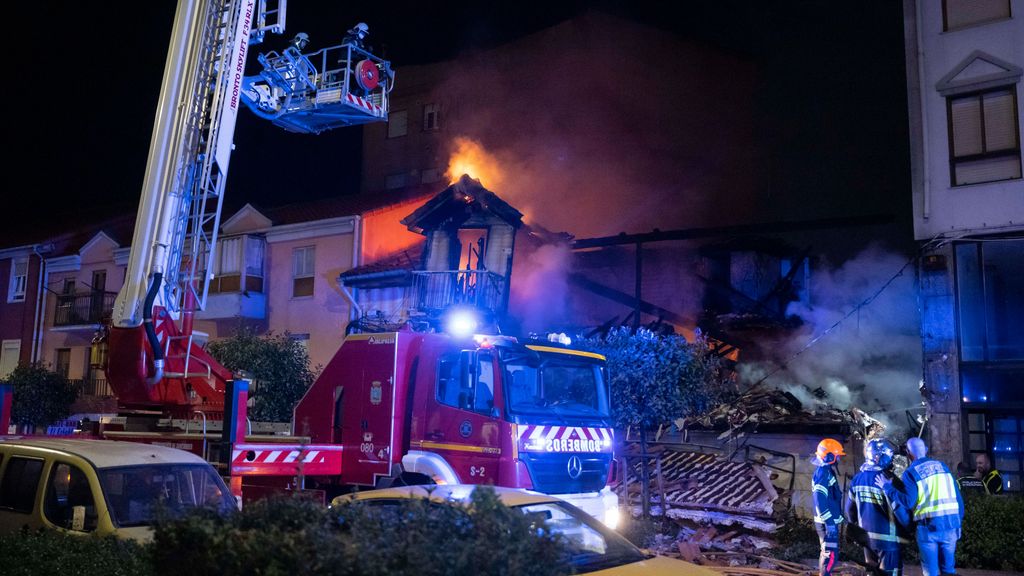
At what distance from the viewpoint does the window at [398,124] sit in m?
34.2

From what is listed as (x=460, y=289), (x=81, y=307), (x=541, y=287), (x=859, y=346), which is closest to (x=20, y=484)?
(x=460, y=289)

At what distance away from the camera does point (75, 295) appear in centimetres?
3017

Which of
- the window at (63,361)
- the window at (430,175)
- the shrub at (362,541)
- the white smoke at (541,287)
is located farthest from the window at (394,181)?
the shrub at (362,541)

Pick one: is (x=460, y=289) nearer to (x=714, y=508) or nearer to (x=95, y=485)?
(x=714, y=508)

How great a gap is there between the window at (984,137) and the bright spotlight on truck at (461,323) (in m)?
9.09

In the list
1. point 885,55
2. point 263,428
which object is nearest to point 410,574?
point 263,428

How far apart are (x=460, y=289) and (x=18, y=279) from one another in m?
21.5

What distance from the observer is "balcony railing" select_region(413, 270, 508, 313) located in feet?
68.1

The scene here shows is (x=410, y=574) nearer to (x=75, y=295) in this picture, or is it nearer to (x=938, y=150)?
(x=938, y=150)

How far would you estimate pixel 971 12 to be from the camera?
49.1 ft

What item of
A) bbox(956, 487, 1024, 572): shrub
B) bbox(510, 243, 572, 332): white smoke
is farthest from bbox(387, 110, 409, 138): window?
bbox(956, 487, 1024, 572): shrub

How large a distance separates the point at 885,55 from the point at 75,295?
26955 millimetres

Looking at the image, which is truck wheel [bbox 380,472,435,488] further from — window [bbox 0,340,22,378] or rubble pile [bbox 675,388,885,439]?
window [bbox 0,340,22,378]

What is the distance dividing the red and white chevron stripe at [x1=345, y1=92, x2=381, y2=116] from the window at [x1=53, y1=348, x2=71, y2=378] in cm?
2258
